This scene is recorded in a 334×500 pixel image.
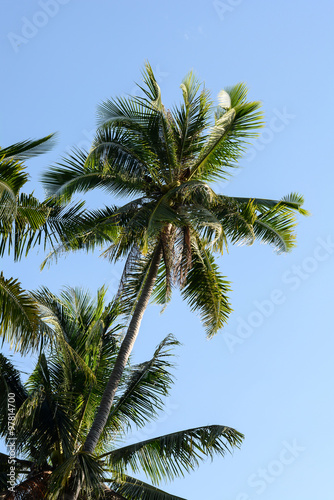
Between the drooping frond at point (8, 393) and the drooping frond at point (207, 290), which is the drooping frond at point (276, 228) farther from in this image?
the drooping frond at point (8, 393)

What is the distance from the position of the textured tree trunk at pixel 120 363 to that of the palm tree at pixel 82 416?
0.32 metres

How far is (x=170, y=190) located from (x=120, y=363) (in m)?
3.66

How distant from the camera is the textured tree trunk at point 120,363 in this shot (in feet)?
38.5

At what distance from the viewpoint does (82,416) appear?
44.0ft

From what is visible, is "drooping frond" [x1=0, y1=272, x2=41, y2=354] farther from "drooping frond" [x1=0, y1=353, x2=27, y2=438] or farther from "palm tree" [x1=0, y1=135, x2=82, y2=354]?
"drooping frond" [x1=0, y1=353, x2=27, y2=438]

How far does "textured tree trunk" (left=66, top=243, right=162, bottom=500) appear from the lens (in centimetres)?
1172

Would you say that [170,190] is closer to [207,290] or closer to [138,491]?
[207,290]

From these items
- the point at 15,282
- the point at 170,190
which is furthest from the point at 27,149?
the point at 170,190

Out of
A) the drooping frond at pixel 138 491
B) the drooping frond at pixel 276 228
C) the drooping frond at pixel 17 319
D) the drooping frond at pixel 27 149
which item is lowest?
the drooping frond at pixel 138 491

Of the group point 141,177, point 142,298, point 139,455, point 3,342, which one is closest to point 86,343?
point 142,298

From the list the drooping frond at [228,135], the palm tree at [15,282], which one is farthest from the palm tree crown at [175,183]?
the palm tree at [15,282]

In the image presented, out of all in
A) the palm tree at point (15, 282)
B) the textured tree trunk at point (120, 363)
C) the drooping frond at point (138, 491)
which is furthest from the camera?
the drooping frond at point (138, 491)

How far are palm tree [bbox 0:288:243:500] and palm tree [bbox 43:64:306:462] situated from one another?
1194 millimetres

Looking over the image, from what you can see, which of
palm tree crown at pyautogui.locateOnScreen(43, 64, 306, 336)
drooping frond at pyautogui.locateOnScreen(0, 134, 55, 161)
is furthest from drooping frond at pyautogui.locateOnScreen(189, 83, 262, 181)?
drooping frond at pyautogui.locateOnScreen(0, 134, 55, 161)
